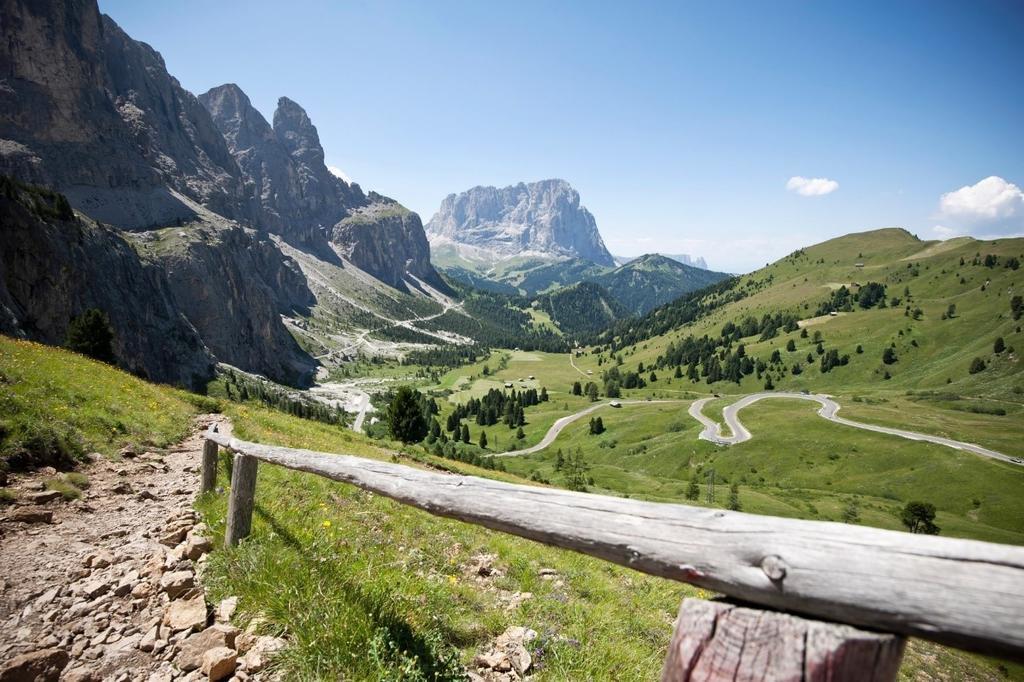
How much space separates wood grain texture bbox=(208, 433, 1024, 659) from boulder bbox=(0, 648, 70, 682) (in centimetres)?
561

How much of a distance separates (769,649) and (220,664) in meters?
5.52

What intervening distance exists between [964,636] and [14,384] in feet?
64.6

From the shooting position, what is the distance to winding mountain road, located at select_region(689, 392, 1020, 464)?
4122 inches

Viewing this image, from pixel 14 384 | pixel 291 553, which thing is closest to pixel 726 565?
pixel 291 553

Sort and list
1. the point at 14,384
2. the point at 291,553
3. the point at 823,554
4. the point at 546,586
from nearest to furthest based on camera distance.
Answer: the point at 823,554
the point at 291,553
the point at 546,586
the point at 14,384

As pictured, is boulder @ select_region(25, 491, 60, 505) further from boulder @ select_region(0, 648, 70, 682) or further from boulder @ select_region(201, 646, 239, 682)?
boulder @ select_region(201, 646, 239, 682)

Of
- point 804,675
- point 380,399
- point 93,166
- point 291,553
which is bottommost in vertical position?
point 380,399

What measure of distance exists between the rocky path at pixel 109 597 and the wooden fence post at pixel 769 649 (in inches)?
184

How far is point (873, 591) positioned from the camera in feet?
7.81

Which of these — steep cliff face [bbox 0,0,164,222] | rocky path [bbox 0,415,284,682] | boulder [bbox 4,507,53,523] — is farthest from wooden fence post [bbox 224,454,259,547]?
steep cliff face [bbox 0,0,164,222]

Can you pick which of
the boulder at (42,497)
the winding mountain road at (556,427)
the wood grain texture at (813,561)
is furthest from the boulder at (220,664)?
the winding mountain road at (556,427)

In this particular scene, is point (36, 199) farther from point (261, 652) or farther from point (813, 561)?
point (813, 561)

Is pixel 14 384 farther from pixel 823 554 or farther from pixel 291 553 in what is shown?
pixel 823 554

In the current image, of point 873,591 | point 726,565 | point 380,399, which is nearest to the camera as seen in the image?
point 873,591
